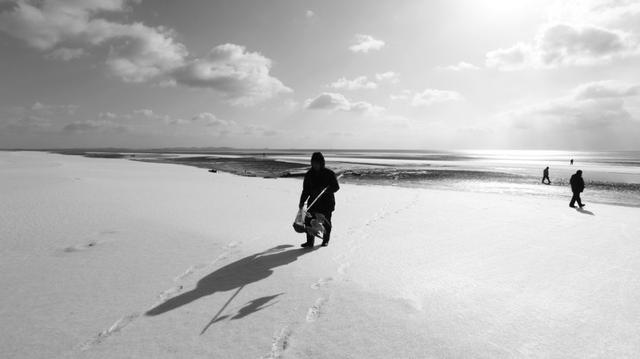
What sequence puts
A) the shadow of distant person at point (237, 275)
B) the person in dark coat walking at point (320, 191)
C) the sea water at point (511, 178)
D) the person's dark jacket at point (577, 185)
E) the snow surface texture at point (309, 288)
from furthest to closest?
the sea water at point (511, 178) → the person's dark jacket at point (577, 185) → the person in dark coat walking at point (320, 191) → the shadow of distant person at point (237, 275) → the snow surface texture at point (309, 288)

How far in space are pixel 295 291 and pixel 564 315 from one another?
3.45m

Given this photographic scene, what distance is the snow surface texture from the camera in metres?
3.57

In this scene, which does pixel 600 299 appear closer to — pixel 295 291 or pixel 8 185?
pixel 295 291

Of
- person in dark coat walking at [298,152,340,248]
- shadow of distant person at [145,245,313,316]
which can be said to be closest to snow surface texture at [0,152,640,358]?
shadow of distant person at [145,245,313,316]

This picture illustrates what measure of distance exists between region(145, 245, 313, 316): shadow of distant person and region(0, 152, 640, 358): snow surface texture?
3 cm

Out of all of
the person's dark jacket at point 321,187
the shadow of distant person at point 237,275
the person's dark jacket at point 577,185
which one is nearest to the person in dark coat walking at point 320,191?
the person's dark jacket at point 321,187

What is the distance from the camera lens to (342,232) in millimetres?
8766

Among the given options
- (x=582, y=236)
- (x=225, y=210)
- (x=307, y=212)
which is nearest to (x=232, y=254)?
(x=307, y=212)

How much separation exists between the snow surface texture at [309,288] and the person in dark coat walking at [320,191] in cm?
47

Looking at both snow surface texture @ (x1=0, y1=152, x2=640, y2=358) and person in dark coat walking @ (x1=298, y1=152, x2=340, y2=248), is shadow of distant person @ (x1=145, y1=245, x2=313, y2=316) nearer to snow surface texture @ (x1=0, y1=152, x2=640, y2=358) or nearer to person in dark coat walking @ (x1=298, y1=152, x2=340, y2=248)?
snow surface texture @ (x1=0, y1=152, x2=640, y2=358)

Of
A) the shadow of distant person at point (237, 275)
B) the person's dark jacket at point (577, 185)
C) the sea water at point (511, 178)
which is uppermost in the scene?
the person's dark jacket at point (577, 185)

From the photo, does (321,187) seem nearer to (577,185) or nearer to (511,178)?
(577,185)

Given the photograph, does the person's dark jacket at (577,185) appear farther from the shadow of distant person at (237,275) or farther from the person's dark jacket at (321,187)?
the shadow of distant person at (237,275)

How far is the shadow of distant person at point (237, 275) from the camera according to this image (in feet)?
14.9
